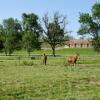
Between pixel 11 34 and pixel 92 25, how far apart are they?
3544 cm

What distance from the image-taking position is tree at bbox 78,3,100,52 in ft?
262

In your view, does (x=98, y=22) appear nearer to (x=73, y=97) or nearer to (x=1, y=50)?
(x=1, y=50)

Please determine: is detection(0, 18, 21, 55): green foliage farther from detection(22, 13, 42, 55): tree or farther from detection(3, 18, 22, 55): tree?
detection(22, 13, 42, 55): tree

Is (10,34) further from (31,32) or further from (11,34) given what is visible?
(31,32)

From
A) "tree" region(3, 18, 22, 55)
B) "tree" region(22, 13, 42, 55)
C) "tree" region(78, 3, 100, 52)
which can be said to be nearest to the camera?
"tree" region(78, 3, 100, 52)

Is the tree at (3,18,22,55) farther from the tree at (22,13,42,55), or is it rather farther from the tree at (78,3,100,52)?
the tree at (78,3,100,52)

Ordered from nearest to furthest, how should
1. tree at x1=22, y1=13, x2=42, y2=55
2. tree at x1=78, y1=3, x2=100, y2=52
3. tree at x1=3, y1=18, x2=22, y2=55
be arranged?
tree at x1=78, y1=3, x2=100, y2=52 < tree at x1=22, y1=13, x2=42, y2=55 < tree at x1=3, y1=18, x2=22, y2=55

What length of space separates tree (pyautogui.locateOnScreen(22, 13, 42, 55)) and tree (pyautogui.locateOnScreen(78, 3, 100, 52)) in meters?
20.6

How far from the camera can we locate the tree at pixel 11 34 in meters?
103

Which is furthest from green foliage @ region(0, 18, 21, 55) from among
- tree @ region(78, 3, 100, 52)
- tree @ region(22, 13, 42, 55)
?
tree @ region(78, 3, 100, 52)

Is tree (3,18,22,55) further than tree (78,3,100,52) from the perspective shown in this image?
Yes

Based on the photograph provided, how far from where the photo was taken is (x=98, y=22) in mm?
80562

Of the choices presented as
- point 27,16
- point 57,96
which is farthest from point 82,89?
point 27,16

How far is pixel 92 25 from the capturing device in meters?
80.0
